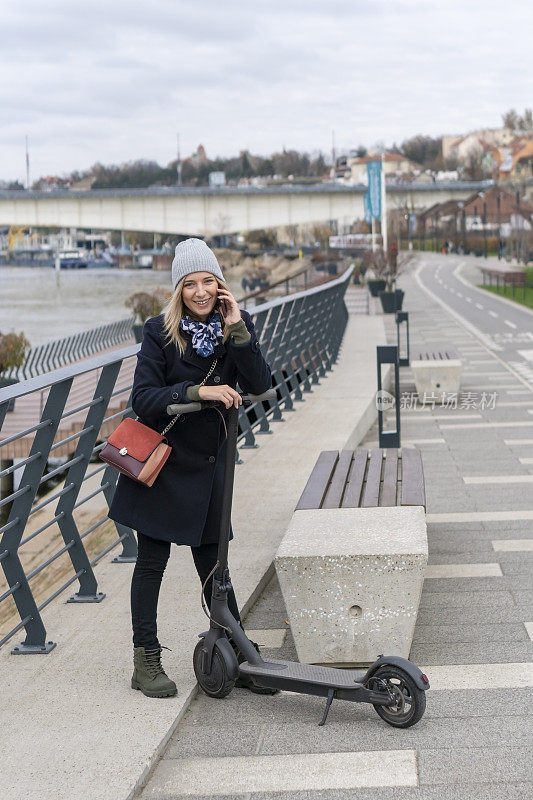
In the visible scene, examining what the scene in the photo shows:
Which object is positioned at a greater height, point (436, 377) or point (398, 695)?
point (398, 695)

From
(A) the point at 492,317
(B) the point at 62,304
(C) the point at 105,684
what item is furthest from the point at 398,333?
(B) the point at 62,304

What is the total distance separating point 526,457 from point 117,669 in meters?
6.80

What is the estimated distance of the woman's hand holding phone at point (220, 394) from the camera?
14.3 feet

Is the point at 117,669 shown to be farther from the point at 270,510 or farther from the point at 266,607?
the point at 270,510

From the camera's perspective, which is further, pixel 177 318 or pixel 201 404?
pixel 177 318

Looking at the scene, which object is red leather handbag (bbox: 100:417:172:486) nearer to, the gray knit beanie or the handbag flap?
the handbag flap

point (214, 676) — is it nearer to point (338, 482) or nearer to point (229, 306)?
point (229, 306)

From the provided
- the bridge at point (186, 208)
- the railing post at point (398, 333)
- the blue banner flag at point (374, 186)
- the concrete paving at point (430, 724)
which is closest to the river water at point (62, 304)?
the bridge at point (186, 208)

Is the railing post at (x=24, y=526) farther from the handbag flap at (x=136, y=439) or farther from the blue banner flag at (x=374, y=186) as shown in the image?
the blue banner flag at (x=374, y=186)

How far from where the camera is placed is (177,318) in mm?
4492

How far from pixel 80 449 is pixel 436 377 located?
10615mm

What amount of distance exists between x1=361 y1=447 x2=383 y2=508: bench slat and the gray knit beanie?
5.79ft

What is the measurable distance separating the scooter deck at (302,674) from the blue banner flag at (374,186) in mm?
51820

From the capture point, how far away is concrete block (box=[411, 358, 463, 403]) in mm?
15984
